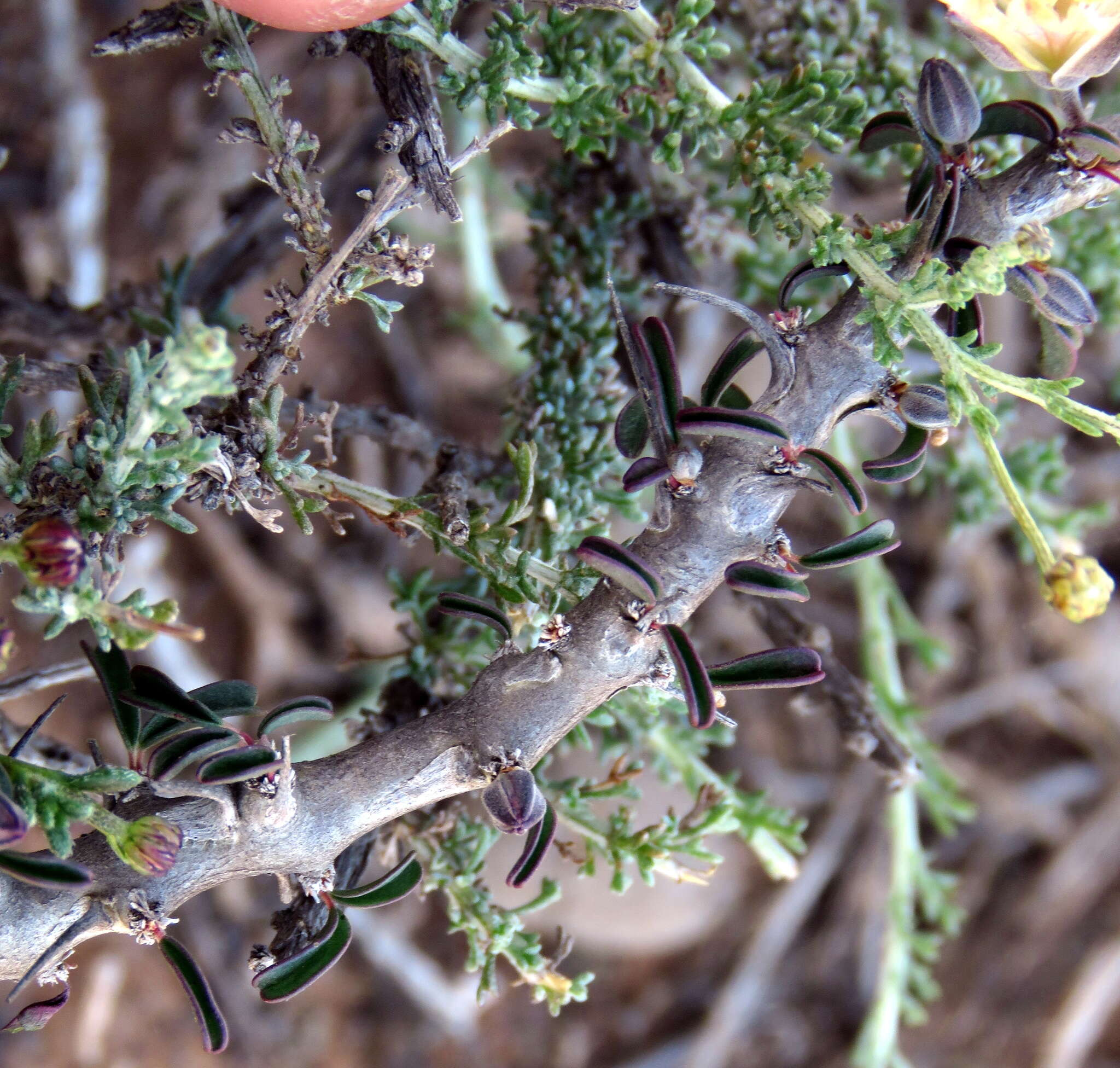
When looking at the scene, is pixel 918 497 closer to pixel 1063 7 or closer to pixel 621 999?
pixel 621 999

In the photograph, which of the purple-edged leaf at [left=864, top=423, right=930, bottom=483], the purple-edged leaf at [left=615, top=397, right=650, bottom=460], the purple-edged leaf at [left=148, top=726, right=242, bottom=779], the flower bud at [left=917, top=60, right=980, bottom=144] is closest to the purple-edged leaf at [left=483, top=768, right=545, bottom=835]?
the purple-edged leaf at [left=148, top=726, right=242, bottom=779]

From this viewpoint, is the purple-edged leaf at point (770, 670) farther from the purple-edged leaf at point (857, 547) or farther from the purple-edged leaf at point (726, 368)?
the purple-edged leaf at point (726, 368)

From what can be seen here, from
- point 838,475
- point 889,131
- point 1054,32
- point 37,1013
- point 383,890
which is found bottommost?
point 37,1013

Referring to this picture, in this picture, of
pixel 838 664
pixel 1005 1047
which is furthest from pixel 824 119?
pixel 1005 1047

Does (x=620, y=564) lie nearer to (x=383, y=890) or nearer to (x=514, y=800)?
(x=514, y=800)

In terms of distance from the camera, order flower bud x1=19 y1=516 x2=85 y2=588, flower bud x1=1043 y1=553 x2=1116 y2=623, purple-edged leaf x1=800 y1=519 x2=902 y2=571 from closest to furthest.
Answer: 1. flower bud x1=19 y1=516 x2=85 y2=588
2. flower bud x1=1043 y1=553 x2=1116 y2=623
3. purple-edged leaf x1=800 y1=519 x2=902 y2=571

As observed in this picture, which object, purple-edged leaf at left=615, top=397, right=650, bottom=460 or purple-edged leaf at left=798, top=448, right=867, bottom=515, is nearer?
purple-edged leaf at left=798, top=448, right=867, bottom=515

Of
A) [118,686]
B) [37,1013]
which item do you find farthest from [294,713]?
[37,1013]

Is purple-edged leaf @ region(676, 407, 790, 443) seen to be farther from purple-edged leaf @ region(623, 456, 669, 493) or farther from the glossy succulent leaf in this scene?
the glossy succulent leaf
